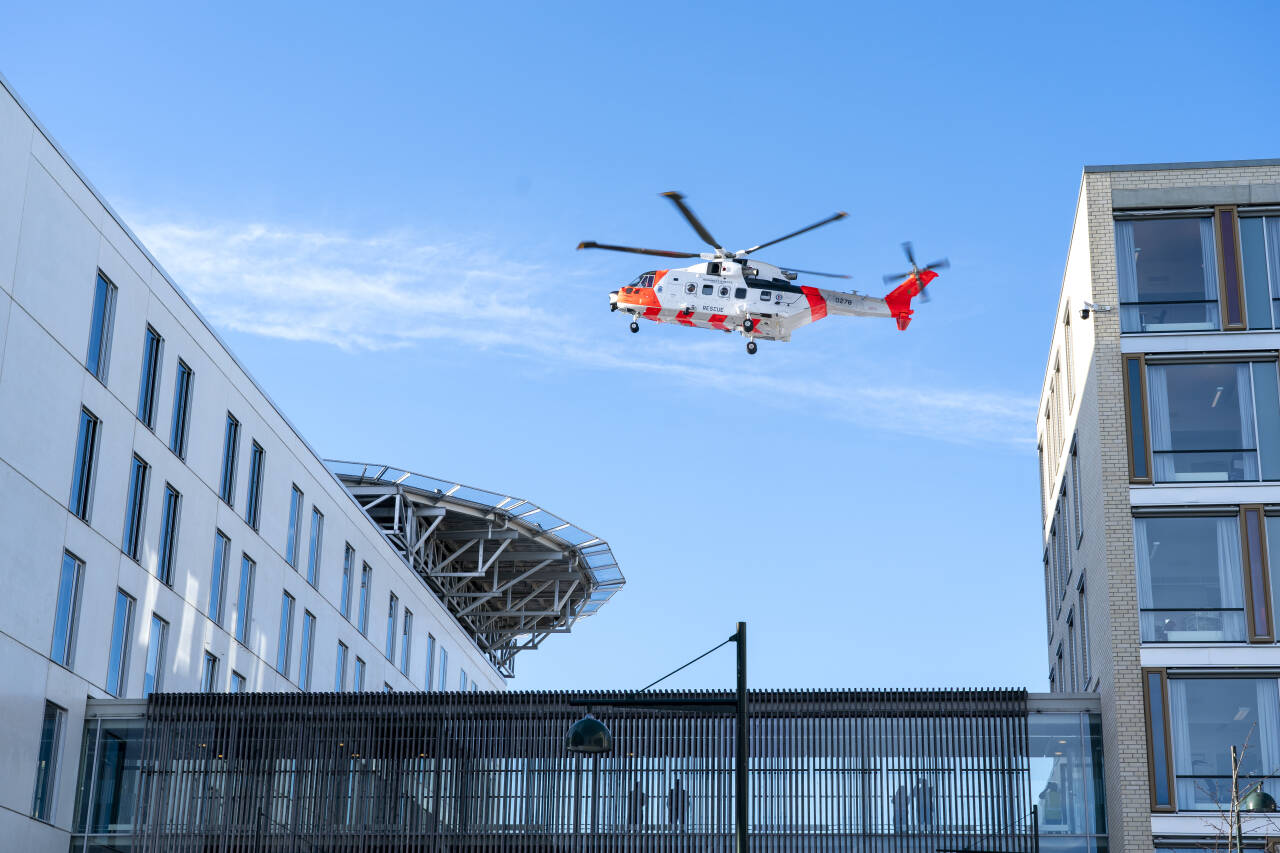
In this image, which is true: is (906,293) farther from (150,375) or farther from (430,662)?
(150,375)

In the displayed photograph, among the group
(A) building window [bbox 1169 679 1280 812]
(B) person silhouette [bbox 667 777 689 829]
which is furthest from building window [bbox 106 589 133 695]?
(A) building window [bbox 1169 679 1280 812]

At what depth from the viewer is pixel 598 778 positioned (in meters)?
29.3

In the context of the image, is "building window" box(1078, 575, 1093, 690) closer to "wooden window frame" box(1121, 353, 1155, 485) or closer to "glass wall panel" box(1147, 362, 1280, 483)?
"wooden window frame" box(1121, 353, 1155, 485)

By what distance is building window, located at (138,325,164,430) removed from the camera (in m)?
33.7

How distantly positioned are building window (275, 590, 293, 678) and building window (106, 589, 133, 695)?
8.55 metres

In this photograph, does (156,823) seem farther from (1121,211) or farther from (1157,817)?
(1121,211)

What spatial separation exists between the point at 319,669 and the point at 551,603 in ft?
68.5

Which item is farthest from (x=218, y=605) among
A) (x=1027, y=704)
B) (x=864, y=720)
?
(x=1027, y=704)

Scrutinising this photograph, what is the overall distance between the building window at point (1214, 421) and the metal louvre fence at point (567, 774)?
4.95 metres

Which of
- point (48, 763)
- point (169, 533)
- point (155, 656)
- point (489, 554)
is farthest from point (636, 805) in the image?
point (489, 554)

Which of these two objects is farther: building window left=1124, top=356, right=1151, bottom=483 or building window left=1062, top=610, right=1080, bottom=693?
building window left=1062, top=610, right=1080, bottom=693

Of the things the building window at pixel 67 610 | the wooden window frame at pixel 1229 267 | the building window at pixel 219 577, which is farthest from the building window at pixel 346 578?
the wooden window frame at pixel 1229 267

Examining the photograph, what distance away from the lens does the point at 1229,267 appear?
93.9 ft

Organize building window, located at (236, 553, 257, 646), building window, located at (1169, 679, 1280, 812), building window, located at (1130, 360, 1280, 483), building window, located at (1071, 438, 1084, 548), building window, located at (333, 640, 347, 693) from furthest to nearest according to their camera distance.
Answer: building window, located at (333, 640, 347, 693), building window, located at (236, 553, 257, 646), building window, located at (1071, 438, 1084, 548), building window, located at (1130, 360, 1280, 483), building window, located at (1169, 679, 1280, 812)
